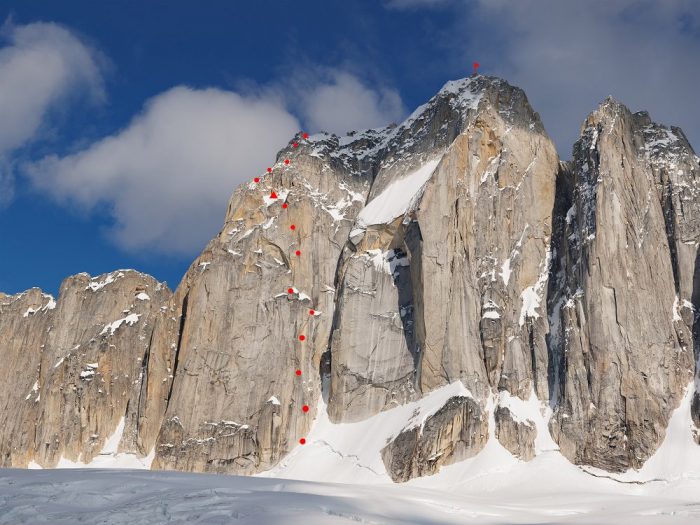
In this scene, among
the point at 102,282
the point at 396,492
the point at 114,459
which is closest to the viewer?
the point at 396,492

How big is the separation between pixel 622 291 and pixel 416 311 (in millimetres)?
16719

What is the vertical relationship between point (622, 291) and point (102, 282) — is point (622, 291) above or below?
below

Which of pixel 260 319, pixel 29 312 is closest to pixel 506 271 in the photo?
pixel 260 319

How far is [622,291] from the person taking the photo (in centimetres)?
5709

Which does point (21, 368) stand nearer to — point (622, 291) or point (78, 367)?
point (78, 367)

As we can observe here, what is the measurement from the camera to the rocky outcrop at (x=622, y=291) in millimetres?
53500

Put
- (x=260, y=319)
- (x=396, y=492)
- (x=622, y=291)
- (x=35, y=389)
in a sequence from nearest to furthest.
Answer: (x=396, y=492)
(x=622, y=291)
(x=260, y=319)
(x=35, y=389)

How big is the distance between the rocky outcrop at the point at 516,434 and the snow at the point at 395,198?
71.8 feet

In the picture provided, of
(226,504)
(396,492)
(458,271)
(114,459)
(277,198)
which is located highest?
(277,198)

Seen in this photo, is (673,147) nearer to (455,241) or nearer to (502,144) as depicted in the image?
(502,144)

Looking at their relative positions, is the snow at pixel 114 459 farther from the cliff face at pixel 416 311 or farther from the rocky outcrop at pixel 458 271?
the rocky outcrop at pixel 458 271

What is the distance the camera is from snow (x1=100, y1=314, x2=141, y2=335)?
276 ft

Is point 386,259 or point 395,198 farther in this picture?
point 395,198

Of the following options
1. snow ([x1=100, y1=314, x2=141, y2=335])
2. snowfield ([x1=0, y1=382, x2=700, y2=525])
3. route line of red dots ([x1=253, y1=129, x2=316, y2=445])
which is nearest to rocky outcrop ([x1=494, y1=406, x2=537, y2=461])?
snowfield ([x1=0, y1=382, x2=700, y2=525])
